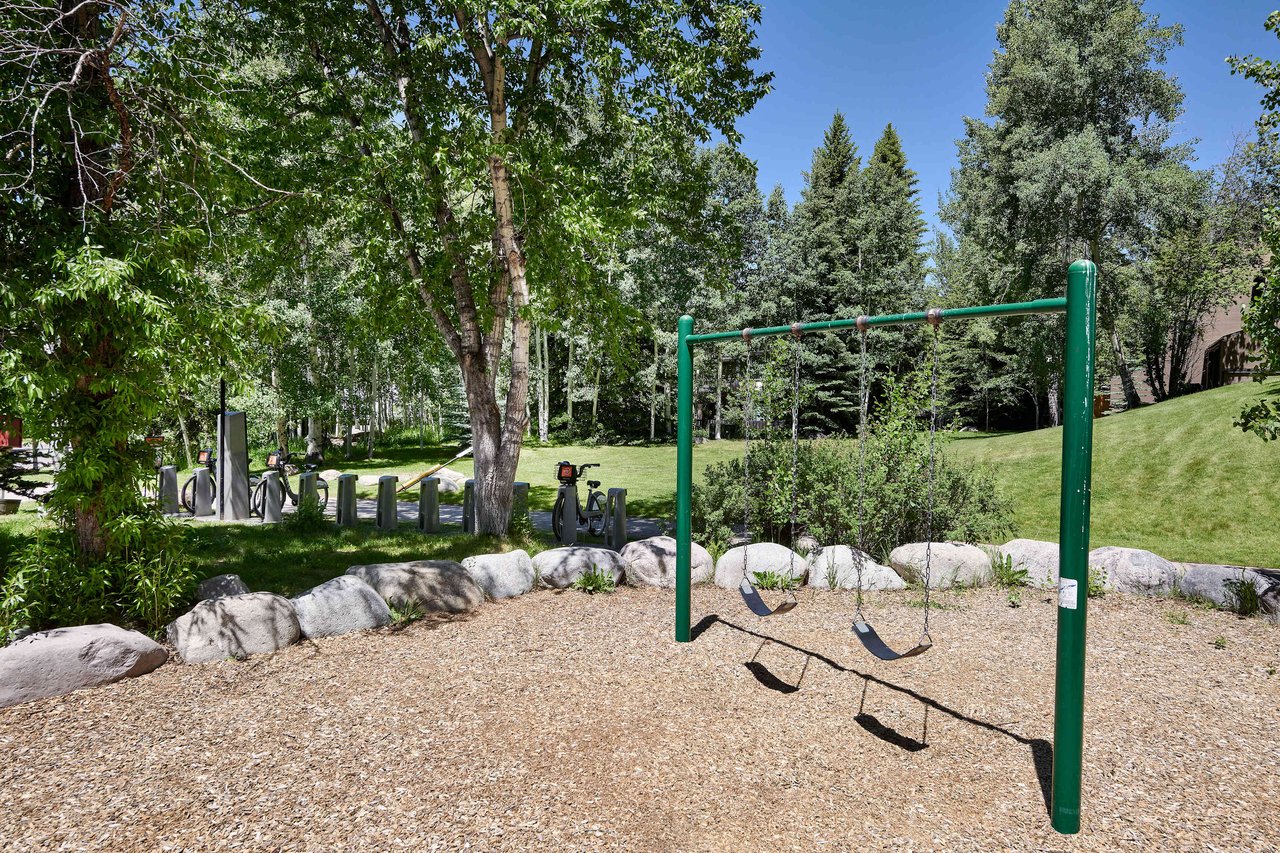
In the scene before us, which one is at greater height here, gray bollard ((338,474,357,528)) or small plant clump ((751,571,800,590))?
gray bollard ((338,474,357,528))

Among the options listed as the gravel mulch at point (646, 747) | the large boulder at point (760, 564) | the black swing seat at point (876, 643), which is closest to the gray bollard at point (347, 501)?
the gravel mulch at point (646, 747)

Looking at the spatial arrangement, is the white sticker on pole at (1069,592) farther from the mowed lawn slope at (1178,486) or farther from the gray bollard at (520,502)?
the gray bollard at (520,502)

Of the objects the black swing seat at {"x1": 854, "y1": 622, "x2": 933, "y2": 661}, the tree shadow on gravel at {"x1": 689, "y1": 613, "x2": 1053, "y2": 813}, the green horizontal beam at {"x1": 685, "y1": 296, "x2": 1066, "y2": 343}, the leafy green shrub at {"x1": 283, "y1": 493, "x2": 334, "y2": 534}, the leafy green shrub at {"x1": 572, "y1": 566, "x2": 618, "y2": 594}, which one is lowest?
the tree shadow on gravel at {"x1": 689, "y1": 613, "x2": 1053, "y2": 813}

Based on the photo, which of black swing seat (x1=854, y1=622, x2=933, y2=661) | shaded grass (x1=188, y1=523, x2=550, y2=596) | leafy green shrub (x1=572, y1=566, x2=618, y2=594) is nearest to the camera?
black swing seat (x1=854, y1=622, x2=933, y2=661)

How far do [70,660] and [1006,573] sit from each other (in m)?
6.91

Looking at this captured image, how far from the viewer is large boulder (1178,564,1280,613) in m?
5.39

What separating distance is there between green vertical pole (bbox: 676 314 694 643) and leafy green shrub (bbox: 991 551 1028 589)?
321cm

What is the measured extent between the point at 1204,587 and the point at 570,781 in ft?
18.6

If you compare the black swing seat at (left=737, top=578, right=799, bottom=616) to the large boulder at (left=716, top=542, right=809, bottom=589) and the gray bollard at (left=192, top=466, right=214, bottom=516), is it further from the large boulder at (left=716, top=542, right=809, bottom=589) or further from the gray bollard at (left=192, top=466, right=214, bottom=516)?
the gray bollard at (left=192, top=466, right=214, bottom=516)

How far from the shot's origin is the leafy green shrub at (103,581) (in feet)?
13.7

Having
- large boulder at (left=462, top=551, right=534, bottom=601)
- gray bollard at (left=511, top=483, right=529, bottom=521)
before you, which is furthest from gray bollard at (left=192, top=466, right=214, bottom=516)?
large boulder at (left=462, top=551, right=534, bottom=601)

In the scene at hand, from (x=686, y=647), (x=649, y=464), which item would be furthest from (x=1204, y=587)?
(x=649, y=464)

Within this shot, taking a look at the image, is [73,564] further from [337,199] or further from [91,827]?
[337,199]

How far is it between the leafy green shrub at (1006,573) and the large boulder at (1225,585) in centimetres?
121
